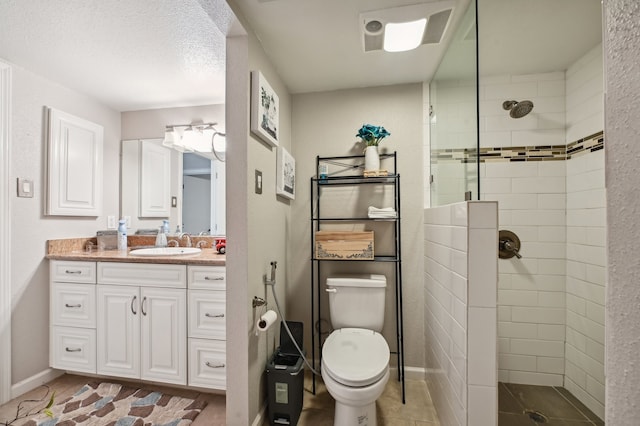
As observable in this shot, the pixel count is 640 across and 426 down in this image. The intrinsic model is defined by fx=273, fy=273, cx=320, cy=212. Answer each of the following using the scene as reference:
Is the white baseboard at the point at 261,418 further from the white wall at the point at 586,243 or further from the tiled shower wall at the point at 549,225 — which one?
the white wall at the point at 586,243

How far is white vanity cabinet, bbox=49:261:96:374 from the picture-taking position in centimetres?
188

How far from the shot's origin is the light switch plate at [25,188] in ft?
6.02

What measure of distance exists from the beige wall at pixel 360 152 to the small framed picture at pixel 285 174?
15 cm

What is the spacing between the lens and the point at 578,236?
1668 millimetres

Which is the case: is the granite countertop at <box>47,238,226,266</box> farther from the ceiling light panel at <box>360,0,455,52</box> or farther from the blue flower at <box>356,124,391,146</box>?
the ceiling light panel at <box>360,0,455,52</box>

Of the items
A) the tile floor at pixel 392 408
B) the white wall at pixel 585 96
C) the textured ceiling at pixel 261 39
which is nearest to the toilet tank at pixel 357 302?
the tile floor at pixel 392 408

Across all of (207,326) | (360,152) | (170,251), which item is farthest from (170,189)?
(360,152)

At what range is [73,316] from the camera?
6.26 ft

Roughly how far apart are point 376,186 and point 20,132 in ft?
8.20

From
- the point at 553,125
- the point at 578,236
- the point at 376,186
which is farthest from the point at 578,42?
the point at 376,186

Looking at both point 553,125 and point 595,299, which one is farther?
point 553,125

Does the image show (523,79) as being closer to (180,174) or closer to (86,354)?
(180,174)

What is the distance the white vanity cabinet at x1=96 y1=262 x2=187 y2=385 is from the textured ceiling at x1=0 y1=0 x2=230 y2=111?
4.39 feet

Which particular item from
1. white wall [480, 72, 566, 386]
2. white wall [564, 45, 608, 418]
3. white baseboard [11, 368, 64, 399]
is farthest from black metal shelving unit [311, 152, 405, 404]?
white baseboard [11, 368, 64, 399]
